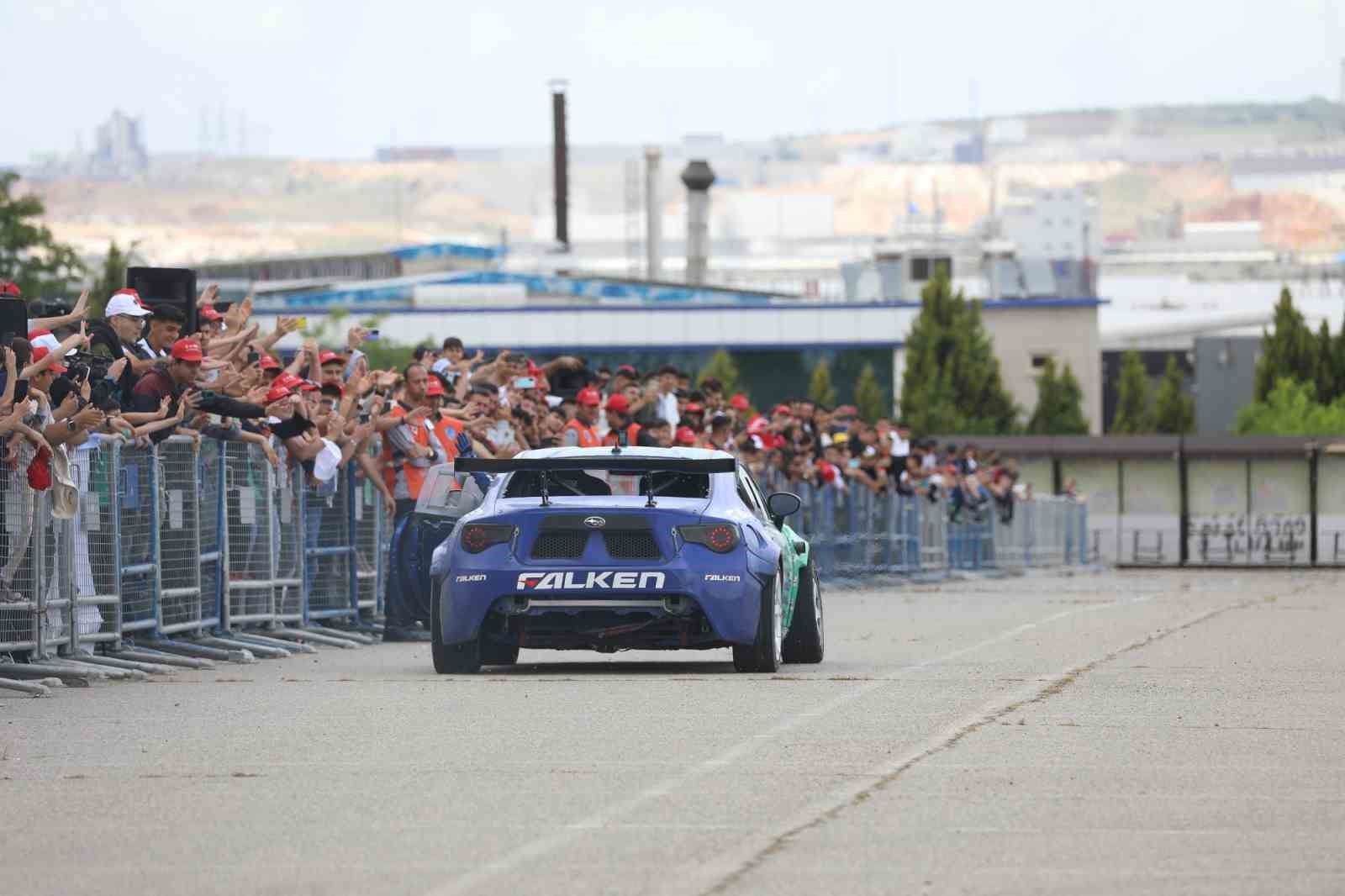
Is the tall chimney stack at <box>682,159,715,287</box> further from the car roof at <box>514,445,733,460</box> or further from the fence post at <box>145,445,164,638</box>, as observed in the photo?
the car roof at <box>514,445,733,460</box>

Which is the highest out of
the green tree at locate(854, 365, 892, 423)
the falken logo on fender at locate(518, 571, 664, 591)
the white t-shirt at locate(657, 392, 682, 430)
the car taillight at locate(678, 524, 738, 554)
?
the green tree at locate(854, 365, 892, 423)

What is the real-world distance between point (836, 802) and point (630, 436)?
55.5 ft

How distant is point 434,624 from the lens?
16406 mm

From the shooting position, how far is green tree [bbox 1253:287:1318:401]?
102m

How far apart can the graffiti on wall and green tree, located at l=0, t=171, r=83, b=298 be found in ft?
118

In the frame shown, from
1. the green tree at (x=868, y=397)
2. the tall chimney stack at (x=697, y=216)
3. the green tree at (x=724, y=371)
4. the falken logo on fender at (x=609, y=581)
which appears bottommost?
the falken logo on fender at (x=609, y=581)

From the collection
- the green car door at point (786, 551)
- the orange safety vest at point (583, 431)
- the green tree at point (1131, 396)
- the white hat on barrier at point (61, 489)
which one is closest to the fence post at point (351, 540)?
the orange safety vest at point (583, 431)

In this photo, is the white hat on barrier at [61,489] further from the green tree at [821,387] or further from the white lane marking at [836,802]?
the green tree at [821,387]

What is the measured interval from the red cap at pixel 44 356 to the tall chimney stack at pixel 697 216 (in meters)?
97.3

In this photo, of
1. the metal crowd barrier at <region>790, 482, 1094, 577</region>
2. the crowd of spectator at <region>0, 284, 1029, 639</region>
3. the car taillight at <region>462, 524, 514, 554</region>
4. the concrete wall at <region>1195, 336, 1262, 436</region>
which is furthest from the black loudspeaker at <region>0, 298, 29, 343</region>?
the concrete wall at <region>1195, 336, 1262, 436</region>

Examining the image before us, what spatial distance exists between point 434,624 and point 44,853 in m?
7.47

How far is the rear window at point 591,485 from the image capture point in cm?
1678

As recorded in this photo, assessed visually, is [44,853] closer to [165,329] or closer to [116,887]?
[116,887]

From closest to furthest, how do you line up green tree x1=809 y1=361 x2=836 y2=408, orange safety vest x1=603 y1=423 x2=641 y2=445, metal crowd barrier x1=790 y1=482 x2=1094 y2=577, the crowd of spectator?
the crowd of spectator
orange safety vest x1=603 y1=423 x2=641 y2=445
metal crowd barrier x1=790 y1=482 x2=1094 y2=577
green tree x1=809 y1=361 x2=836 y2=408
